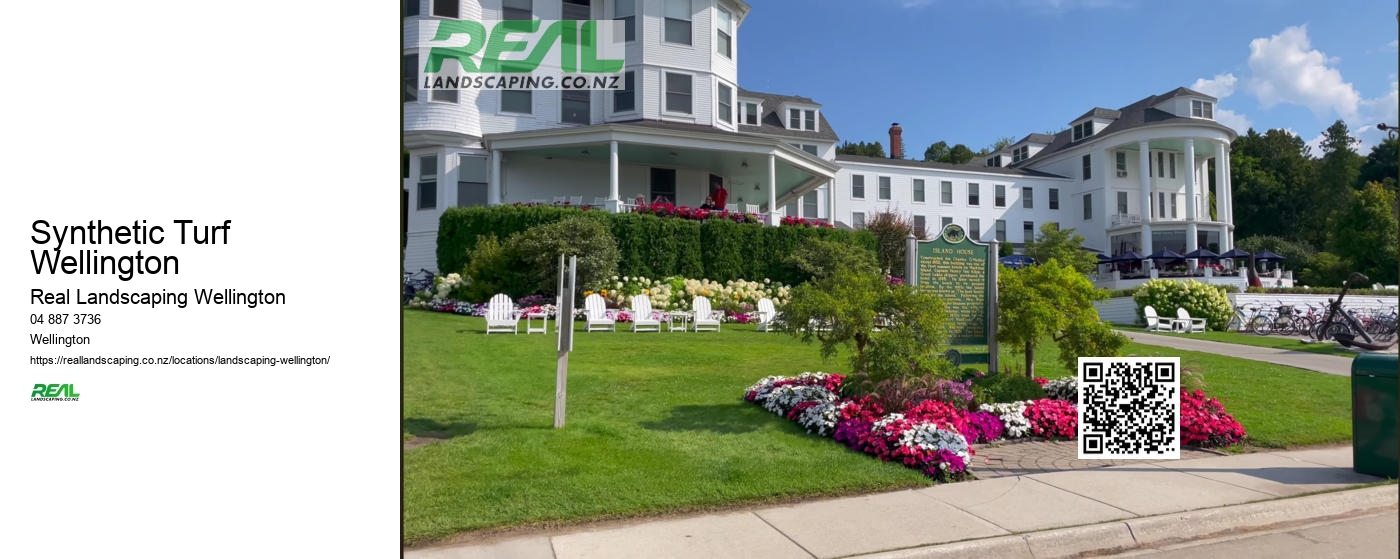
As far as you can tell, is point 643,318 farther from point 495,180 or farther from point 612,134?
point 495,180

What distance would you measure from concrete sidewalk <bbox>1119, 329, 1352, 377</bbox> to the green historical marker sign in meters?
8.84

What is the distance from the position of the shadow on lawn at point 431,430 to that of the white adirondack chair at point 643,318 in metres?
8.90

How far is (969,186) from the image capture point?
5144 cm

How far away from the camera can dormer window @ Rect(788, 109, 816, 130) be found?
46.4 m

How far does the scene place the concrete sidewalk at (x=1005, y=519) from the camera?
16.0ft

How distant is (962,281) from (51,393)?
332 inches

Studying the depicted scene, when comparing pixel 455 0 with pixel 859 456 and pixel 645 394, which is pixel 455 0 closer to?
pixel 645 394

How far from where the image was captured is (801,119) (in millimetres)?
46531

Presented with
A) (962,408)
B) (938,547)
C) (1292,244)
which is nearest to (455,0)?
(962,408)

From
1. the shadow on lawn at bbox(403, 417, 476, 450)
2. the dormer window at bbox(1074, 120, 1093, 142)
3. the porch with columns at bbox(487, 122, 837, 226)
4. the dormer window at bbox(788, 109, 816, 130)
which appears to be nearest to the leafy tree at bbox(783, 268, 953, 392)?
the shadow on lawn at bbox(403, 417, 476, 450)

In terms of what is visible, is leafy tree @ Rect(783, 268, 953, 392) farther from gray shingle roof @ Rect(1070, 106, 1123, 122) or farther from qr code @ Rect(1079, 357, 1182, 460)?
gray shingle roof @ Rect(1070, 106, 1123, 122)

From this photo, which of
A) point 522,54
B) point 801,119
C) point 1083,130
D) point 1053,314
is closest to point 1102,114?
point 1083,130

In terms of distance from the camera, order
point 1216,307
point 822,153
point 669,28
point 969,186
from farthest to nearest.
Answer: point 969,186
point 822,153
point 669,28
point 1216,307

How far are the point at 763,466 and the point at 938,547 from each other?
195cm
